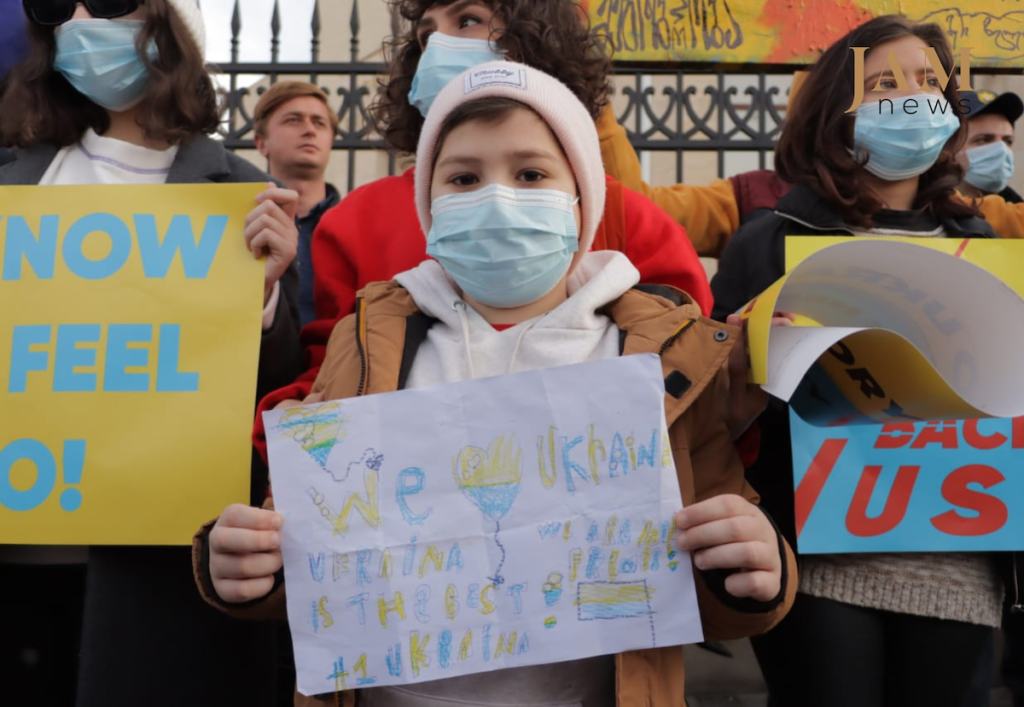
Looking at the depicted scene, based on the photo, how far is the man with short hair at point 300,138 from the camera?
475 cm

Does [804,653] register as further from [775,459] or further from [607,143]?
[607,143]

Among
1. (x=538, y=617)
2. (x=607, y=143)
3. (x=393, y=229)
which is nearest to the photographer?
(x=538, y=617)

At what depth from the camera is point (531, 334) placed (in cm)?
169

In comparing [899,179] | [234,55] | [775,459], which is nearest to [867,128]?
[899,179]

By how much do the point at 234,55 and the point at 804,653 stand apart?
5755 mm

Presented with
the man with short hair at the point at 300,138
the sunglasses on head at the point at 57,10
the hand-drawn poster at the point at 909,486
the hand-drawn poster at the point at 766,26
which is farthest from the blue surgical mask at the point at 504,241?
the hand-drawn poster at the point at 766,26

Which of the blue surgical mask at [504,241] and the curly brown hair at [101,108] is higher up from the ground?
the curly brown hair at [101,108]

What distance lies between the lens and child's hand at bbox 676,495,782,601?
1.34 m

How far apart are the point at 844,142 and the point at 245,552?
197 centimetres

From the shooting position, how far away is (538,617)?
1422 mm

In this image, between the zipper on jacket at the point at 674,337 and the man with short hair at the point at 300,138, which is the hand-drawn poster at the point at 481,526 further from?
the man with short hair at the point at 300,138

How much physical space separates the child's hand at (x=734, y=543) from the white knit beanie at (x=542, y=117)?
2.27 feet

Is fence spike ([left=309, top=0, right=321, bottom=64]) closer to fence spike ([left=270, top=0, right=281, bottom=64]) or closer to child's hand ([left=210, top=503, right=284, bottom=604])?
fence spike ([left=270, top=0, right=281, bottom=64])

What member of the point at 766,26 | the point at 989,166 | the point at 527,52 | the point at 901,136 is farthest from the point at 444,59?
the point at 766,26
